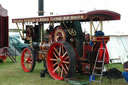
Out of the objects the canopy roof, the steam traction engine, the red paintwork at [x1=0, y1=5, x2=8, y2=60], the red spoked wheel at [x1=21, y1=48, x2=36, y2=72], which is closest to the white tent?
the steam traction engine

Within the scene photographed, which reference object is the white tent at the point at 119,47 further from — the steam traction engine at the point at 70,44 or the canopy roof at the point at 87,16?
the canopy roof at the point at 87,16

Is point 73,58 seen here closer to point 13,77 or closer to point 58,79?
point 58,79

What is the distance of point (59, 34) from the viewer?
25.1 feet

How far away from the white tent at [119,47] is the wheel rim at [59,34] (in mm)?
4158

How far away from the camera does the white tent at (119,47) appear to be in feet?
36.0

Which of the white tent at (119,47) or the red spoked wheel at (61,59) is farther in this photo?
the white tent at (119,47)

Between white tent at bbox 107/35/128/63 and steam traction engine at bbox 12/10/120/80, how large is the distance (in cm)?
347

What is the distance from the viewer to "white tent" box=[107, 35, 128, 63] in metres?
11.0

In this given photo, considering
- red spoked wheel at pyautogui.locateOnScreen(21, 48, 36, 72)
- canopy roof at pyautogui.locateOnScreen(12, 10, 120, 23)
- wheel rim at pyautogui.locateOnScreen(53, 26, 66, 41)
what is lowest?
red spoked wheel at pyautogui.locateOnScreen(21, 48, 36, 72)

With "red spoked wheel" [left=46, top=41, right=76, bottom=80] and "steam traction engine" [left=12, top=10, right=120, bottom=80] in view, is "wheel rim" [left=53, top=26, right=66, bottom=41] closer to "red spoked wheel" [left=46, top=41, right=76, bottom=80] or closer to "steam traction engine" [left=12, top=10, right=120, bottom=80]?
"steam traction engine" [left=12, top=10, right=120, bottom=80]

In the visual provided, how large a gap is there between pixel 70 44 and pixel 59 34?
0.59 metres

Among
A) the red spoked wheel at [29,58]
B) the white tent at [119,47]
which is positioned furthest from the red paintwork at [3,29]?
the white tent at [119,47]

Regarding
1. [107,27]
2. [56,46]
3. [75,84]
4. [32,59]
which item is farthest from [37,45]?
[107,27]

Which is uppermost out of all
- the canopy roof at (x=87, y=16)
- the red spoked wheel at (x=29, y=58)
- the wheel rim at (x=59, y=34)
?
the canopy roof at (x=87, y=16)
